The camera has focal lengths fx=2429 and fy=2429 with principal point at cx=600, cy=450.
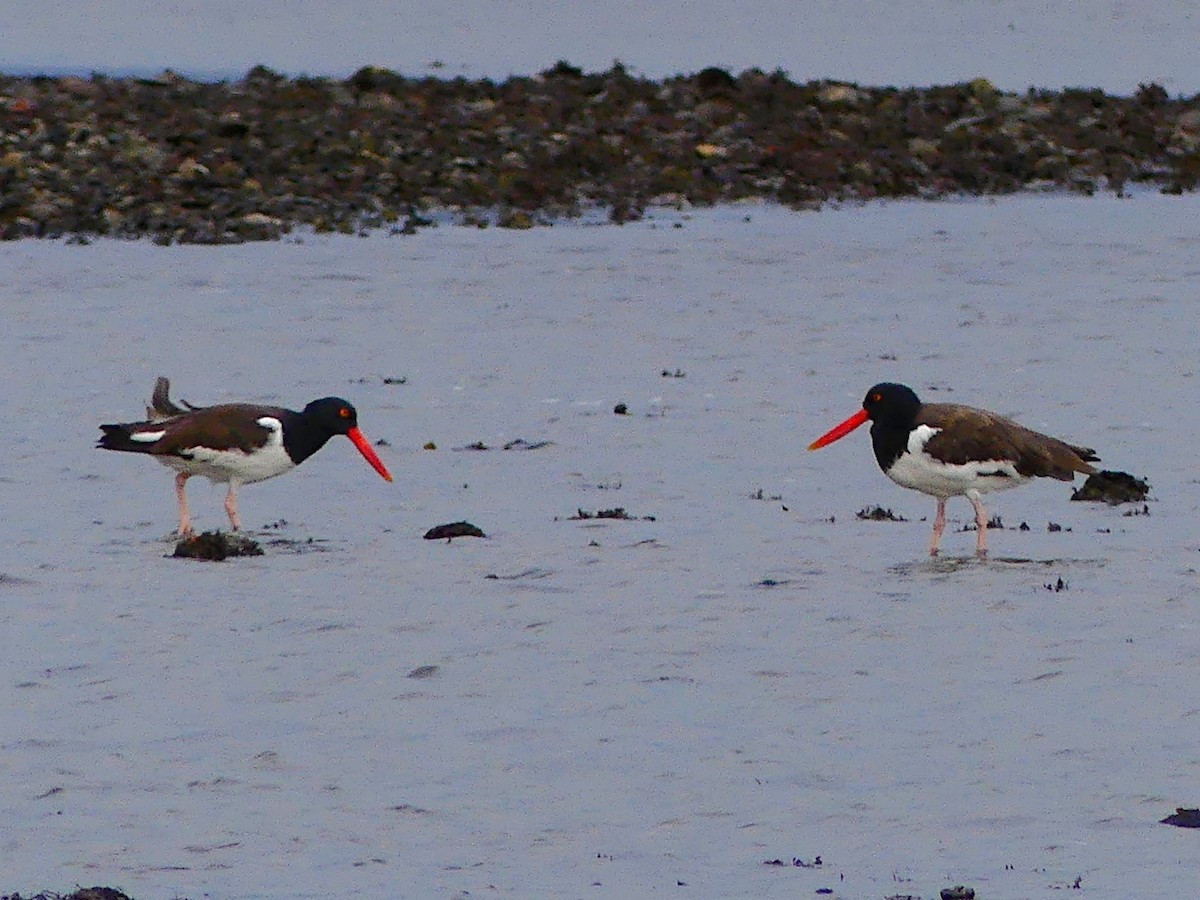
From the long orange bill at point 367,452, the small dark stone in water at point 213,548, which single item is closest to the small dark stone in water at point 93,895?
the small dark stone in water at point 213,548

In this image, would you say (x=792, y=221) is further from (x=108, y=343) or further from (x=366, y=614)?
(x=366, y=614)

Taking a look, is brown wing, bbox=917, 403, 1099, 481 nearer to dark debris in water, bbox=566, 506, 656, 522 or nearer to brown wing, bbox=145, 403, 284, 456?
dark debris in water, bbox=566, 506, 656, 522

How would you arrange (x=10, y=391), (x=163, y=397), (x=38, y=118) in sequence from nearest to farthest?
1. (x=163, y=397)
2. (x=10, y=391)
3. (x=38, y=118)

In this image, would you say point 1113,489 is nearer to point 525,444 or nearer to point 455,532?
point 455,532

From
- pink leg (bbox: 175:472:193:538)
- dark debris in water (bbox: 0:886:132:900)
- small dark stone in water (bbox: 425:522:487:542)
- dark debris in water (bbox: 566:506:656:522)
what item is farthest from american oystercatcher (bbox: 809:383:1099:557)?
dark debris in water (bbox: 0:886:132:900)

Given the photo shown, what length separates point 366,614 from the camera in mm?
Answer: 13938

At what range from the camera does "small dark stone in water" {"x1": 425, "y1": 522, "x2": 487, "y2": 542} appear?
16.2 meters

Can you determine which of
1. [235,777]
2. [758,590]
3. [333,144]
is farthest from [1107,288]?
[235,777]

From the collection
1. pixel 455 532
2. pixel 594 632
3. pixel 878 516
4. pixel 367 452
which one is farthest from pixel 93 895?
pixel 878 516

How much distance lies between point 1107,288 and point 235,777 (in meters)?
22.6

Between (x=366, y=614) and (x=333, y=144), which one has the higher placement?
(x=333, y=144)

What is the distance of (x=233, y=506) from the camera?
16.6 metres

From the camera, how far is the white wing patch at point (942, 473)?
1545cm

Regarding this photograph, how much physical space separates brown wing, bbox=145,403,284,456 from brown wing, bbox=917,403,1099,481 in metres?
4.46
